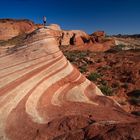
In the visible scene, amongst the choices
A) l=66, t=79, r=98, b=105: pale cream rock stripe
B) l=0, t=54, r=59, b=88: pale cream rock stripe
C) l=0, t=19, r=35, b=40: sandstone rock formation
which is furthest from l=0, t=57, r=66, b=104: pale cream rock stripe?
l=0, t=19, r=35, b=40: sandstone rock formation

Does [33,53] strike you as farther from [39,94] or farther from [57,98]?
[57,98]

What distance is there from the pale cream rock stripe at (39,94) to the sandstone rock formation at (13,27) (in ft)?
235

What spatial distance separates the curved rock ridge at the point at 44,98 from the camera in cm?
617

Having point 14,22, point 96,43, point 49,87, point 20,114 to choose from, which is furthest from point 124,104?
point 14,22

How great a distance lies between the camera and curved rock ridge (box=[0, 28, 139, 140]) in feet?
20.2

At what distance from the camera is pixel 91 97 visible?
8.85 m

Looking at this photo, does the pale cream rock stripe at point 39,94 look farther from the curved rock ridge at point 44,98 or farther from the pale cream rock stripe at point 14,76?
the pale cream rock stripe at point 14,76

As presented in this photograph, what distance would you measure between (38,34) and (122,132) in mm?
6192

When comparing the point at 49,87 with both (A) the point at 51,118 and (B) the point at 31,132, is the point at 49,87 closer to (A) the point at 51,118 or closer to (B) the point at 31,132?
(A) the point at 51,118

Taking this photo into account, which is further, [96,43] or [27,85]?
[96,43]

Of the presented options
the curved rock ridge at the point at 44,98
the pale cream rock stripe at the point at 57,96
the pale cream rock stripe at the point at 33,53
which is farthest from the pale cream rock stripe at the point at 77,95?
the pale cream rock stripe at the point at 33,53

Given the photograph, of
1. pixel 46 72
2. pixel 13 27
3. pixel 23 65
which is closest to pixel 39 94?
pixel 46 72

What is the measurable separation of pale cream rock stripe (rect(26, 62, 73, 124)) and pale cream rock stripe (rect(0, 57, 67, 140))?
21cm

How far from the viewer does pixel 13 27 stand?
8681 centimetres
